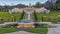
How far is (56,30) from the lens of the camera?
5.84m

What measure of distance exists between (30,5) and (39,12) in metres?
0.41

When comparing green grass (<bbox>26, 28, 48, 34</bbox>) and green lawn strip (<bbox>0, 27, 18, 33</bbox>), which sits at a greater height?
green lawn strip (<bbox>0, 27, 18, 33</bbox>)

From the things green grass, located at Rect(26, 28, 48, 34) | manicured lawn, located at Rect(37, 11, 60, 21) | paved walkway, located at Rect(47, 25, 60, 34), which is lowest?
paved walkway, located at Rect(47, 25, 60, 34)

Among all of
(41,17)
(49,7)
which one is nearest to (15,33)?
(41,17)

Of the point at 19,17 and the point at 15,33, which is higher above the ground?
the point at 19,17

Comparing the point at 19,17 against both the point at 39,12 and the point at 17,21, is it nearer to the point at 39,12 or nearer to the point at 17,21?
the point at 17,21

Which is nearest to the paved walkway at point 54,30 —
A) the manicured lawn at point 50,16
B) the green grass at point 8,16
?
the manicured lawn at point 50,16

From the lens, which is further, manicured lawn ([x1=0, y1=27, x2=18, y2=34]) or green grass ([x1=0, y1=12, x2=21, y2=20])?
green grass ([x1=0, y1=12, x2=21, y2=20])

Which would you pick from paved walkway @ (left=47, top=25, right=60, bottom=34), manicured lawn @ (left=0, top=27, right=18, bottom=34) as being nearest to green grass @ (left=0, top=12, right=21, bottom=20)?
manicured lawn @ (left=0, top=27, right=18, bottom=34)

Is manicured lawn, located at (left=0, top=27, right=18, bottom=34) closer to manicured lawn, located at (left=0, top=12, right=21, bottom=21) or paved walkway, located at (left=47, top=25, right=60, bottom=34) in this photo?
manicured lawn, located at (left=0, top=12, right=21, bottom=21)

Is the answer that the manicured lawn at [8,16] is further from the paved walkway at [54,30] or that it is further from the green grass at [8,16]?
the paved walkway at [54,30]

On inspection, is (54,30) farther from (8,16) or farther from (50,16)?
(8,16)

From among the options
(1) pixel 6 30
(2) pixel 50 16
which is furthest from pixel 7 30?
(2) pixel 50 16

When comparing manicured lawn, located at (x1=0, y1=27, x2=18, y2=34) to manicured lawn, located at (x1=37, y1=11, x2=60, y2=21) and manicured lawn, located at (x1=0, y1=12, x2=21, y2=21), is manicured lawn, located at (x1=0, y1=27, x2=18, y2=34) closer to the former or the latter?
manicured lawn, located at (x1=0, y1=12, x2=21, y2=21)
